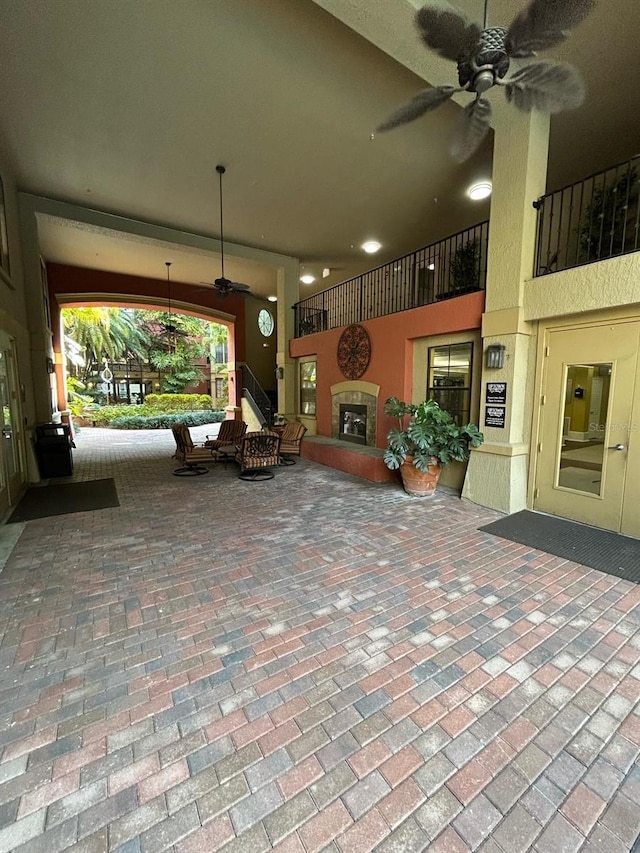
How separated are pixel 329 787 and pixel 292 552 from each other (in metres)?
2.06

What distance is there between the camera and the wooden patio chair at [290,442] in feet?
25.1

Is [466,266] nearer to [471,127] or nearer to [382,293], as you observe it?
[382,293]

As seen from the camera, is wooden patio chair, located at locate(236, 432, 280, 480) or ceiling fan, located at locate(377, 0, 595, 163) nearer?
ceiling fan, located at locate(377, 0, 595, 163)

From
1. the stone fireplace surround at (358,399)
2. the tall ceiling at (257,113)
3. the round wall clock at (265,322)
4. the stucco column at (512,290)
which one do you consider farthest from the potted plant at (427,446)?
the round wall clock at (265,322)

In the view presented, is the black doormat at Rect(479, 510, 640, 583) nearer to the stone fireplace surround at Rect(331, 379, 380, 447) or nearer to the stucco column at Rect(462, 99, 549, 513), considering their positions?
the stucco column at Rect(462, 99, 549, 513)

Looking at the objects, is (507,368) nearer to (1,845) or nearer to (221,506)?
(221,506)

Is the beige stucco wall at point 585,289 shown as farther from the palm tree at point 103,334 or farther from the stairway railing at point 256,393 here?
the palm tree at point 103,334

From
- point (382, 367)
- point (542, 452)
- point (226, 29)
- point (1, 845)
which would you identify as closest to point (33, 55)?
point (226, 29)

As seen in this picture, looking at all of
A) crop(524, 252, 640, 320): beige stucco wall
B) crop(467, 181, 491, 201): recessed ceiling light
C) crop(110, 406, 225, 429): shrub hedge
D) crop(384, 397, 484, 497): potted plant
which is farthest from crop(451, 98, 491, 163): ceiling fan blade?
crop(110, 406, 225, 429): shrub hedge

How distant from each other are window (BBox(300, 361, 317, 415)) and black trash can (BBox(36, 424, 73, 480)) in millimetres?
5134

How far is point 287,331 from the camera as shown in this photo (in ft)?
30.6

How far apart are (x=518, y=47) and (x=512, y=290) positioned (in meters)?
2.52

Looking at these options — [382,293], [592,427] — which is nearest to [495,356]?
[592,427]

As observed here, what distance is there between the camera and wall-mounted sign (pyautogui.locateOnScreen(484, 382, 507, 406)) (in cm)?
454
